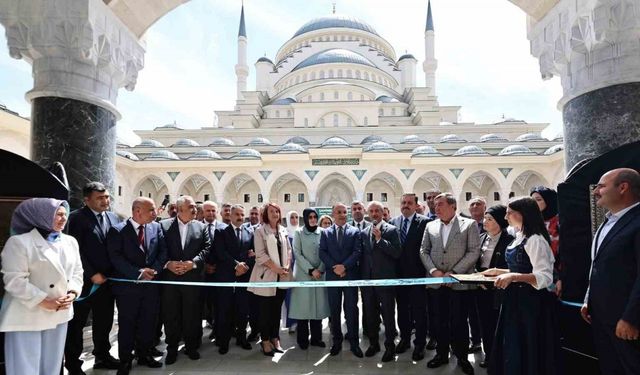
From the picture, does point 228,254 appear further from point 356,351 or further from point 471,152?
point 471,152

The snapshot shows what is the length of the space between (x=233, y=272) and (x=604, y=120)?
340 cm

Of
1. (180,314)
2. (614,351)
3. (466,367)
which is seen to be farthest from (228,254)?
(614,351)

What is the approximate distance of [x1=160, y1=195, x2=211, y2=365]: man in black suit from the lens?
3268 millimetres

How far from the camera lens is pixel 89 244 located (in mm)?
3098

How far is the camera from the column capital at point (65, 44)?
3.62 meters

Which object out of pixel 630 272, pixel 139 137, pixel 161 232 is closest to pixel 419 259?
pixel 630 272

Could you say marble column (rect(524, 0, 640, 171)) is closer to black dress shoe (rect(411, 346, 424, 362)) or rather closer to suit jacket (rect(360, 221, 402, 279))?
suit jacket (rect(360, 221, 402, 279))

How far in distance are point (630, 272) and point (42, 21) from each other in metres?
4.68

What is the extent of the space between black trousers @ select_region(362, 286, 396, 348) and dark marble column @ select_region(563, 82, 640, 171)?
78.9 inches

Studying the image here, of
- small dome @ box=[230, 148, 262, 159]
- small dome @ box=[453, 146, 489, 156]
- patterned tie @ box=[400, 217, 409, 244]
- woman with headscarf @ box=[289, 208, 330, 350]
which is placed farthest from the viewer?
small dome @ box=[230, 148, 262, 159]

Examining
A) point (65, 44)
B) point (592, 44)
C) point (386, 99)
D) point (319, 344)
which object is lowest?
point (319, 344)

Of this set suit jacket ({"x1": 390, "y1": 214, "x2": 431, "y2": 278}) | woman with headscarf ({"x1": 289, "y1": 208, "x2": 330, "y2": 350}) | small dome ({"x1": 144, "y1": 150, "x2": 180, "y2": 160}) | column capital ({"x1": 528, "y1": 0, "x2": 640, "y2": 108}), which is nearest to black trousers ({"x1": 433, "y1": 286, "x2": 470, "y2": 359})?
suit jacket ({"x1": 390, "y1": 214, "x2": 431, "y2": 278})

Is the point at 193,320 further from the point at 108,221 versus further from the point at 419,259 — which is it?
the point at 419,259

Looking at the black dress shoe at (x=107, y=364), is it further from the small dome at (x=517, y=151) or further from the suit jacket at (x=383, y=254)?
the small dome at (x=517, y=151)
